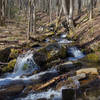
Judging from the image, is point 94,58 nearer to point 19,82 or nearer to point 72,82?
point 72,82

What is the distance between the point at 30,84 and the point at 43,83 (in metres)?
0.60

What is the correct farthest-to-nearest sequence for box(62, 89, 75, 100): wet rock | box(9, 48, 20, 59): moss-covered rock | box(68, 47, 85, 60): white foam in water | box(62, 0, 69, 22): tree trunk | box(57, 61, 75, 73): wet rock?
box(62, 0, 69, 22): tree trunk
box(68, 47, 85, 60): white foam in water
box(9, 48, 20, 59): moss-covered rock
box(57, 61, 75, 73): wet rock
box(62, 89, 75, 100): wet rock

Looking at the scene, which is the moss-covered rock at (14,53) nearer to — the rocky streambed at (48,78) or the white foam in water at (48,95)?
the rocky streambed at (48,78)

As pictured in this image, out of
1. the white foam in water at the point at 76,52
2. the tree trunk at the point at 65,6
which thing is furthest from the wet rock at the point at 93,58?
the tree trunk at the point at 65,6

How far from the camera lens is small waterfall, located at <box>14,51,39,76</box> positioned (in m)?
9.07

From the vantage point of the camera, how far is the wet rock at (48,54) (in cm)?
962

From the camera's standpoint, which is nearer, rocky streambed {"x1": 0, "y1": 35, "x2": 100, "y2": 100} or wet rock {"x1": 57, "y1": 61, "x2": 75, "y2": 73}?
rocky streambed {"x1": 0, "y1": 35, "x2": 100, "y2": 100}

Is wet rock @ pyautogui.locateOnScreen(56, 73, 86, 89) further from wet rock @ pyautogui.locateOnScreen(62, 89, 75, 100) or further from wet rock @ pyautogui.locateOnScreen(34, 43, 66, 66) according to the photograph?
wet rock @ pyautogui.locateOnScreen(34, 43, 66, 66)

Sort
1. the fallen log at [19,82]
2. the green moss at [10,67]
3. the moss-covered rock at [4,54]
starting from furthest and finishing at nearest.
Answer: the moss-covered rock at [4,54] → the green moss at [10,67] → the fallen log at [19,82]

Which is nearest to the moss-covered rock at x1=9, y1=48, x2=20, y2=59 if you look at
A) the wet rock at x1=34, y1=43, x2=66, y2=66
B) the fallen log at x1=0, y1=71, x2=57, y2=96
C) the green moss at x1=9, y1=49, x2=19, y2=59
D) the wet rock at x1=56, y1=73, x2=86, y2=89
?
the green moss at x1=9, y1=49, x2=19, y2=59

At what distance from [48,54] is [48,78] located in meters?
2.63

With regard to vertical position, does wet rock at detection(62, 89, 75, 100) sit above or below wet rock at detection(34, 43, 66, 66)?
below

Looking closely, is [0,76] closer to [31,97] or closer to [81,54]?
[31,97]

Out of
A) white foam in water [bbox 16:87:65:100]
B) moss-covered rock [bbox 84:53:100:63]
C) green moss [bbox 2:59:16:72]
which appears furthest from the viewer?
moss-covered rock [bbox 84:53:100:63]
